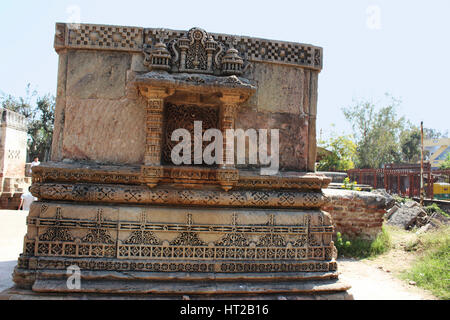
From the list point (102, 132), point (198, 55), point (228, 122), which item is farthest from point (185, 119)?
point (102, 132)

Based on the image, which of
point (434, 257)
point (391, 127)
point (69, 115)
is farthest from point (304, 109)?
point (391, 127)

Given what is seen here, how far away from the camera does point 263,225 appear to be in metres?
3.69

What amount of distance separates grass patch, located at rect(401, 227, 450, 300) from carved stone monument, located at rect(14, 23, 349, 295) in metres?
1.62

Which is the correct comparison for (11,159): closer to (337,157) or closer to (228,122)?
(228,122)

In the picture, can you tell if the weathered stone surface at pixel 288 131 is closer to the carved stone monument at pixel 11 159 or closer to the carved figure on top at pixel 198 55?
the carved figure on top at pixel 198 55

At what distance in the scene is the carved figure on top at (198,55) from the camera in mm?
3770

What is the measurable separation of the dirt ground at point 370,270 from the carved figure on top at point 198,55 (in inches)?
116

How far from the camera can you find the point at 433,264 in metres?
4.88

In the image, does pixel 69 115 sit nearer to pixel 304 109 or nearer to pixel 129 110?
pixel 129 110

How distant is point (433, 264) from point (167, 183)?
171 inches

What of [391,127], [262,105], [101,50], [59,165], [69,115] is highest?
[391,127]

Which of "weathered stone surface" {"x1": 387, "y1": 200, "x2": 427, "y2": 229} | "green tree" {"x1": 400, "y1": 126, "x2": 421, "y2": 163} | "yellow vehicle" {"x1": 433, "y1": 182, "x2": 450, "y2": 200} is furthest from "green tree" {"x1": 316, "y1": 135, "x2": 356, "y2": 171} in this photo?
"green tree" {"x1": 400, "y1": 126, "x2": 421, "y2": 163}
